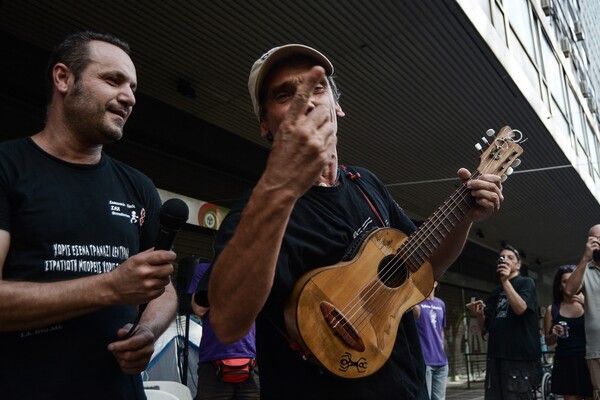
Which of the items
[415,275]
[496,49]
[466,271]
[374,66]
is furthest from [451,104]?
[466,271]

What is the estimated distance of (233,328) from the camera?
1.31 meters

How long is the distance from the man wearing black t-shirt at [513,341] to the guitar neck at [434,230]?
443 cm

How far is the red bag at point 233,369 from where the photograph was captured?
4.59 meters

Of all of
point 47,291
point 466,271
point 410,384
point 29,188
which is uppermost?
point 466,271

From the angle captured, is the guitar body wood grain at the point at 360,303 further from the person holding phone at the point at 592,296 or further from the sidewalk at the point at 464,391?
the sidewalk at the point at 464,391

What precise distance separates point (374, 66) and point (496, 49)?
172 centimetres

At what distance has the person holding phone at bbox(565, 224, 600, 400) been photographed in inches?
217

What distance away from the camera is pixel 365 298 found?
64.5 inches

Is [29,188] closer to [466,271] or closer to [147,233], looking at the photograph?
[147,233]

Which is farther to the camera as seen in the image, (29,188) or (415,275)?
(415,275)

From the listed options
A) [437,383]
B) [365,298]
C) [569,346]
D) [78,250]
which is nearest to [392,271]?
[365,298]

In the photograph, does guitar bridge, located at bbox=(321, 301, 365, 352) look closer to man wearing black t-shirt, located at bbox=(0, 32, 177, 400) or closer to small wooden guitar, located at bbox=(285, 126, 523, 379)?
small wooden guitar, located at bbox=(285, 126, 523, 379)

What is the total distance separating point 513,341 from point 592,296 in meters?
0.96

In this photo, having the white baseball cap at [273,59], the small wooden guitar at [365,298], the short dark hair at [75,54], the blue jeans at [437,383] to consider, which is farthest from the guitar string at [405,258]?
the blue jeans at [437,383]
